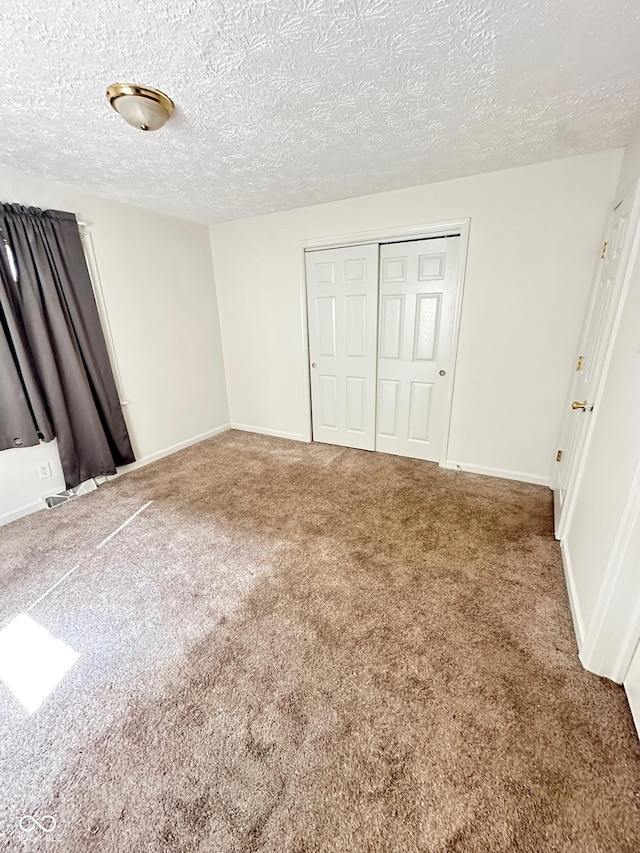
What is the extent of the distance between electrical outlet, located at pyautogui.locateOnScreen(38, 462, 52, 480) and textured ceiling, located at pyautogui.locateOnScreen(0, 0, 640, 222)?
2.03 m

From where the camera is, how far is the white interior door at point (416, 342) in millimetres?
2762

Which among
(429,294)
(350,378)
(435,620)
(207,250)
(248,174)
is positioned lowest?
(435,620)

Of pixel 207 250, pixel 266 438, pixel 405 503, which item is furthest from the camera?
pixel 266 438

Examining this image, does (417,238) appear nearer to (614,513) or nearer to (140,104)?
(140,104)

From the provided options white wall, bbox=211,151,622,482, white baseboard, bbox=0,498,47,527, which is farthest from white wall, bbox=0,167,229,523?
white wall, bbox=211,151,622,482

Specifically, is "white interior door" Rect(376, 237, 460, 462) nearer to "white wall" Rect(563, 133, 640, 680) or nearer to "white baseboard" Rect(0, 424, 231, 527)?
"white wall" Rect(563, 133, 640, 680)

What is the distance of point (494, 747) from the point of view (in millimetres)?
1101

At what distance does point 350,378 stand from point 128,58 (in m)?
2.56

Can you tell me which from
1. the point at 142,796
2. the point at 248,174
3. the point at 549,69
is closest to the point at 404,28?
the point at 549,69

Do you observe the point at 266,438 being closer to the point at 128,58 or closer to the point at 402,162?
the point at 402,162

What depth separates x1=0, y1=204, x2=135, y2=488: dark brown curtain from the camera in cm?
224

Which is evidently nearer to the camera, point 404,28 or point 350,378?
point 404,28

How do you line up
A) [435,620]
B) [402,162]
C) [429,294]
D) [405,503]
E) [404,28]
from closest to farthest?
[404,28] < [435,620] < [402,162] < [405,503] < [429,294]

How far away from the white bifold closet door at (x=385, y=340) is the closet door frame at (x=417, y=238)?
4 cm
